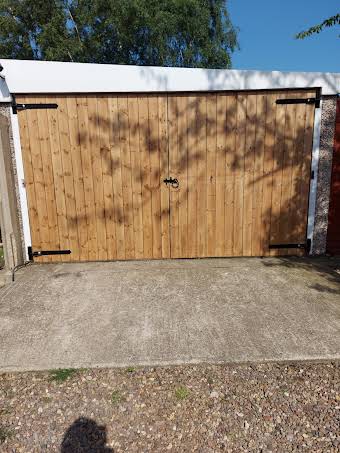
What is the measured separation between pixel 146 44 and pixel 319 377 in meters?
16.4

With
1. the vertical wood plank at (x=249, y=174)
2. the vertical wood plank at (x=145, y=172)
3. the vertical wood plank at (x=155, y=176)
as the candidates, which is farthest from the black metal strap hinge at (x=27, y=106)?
the vertical wood plank at (x=249, y=174)

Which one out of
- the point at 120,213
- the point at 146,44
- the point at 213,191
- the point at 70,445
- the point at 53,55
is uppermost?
the point at 146,44

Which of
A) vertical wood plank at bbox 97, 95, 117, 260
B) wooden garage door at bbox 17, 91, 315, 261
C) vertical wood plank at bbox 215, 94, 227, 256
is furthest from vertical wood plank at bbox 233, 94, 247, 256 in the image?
vertical wood plank at bbox 97, 95, 117, 260

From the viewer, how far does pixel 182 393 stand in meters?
1.88

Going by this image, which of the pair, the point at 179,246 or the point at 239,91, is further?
the point at 179,246

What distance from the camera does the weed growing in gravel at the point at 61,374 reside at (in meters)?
2.02

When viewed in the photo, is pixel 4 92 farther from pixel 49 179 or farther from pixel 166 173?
pixel 166 173

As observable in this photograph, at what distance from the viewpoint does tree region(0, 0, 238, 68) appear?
44.0ft

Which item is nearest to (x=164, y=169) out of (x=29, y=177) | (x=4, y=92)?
(x=29, y=177)

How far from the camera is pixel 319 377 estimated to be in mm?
1989

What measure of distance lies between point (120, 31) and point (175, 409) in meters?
15.9

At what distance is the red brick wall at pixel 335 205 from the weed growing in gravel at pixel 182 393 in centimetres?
312

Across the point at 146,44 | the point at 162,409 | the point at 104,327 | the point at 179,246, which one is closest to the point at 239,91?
the point at 179,246

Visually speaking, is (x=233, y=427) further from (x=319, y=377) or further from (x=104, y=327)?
(x=104, y=327)
